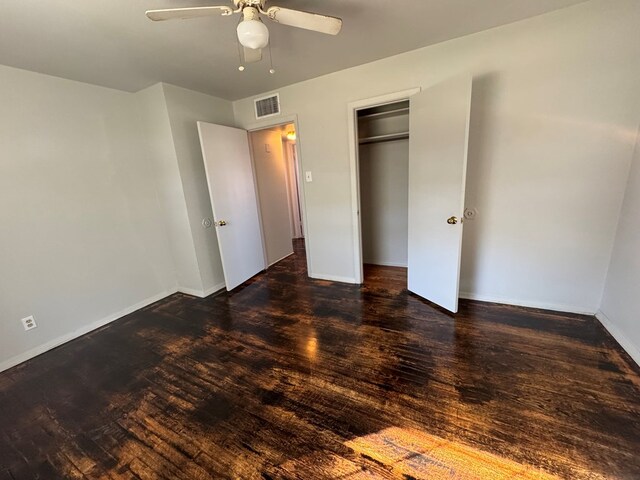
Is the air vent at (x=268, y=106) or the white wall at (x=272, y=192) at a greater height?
the air vent at (x=268, y=106)

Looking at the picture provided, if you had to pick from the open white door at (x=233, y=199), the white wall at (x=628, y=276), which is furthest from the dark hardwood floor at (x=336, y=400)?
the open white door at (x=233, y=199)

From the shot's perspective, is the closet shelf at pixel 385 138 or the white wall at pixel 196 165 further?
the closet shelf at pixel 385 138

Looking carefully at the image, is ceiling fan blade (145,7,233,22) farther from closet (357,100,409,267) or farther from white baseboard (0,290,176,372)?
white baseboard (0,290,176,372)

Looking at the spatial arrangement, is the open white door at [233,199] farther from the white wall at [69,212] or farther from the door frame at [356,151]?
the door frame at [356,151]

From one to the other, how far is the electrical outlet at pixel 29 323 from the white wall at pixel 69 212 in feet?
0.11

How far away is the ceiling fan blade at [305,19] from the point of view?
135 cm

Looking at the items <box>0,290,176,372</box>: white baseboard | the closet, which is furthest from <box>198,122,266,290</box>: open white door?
the closet

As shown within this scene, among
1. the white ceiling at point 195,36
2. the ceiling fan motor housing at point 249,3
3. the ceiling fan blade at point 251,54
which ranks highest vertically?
the white ceiling at point 195,36

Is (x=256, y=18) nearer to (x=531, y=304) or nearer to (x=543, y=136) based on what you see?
(x=543, y=136)

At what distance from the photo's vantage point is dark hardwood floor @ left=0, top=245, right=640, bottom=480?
125 centimetres

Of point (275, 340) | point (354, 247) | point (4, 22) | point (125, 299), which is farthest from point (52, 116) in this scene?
point (354, 247)

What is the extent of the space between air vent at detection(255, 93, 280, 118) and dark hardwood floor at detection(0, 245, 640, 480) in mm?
2420

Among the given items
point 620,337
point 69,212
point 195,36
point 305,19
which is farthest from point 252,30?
point 620,337

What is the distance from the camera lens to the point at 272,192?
4055 millimetres
